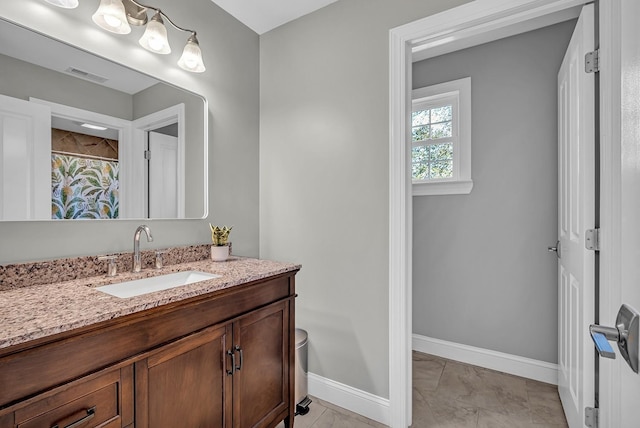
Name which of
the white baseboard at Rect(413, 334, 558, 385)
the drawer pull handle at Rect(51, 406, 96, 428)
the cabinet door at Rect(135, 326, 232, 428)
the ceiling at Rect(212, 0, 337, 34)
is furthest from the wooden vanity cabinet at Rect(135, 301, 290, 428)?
the ceiling at Rect(212, 0, 337, 34)

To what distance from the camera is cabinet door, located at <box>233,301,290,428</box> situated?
4.40 ft

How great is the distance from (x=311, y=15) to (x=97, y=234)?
1810 mm

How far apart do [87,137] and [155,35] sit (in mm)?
606

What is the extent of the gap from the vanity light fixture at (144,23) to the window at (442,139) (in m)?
1.71

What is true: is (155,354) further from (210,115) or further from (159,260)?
(210,115)

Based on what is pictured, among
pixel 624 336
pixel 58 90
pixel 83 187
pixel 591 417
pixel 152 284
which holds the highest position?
pixel 58 90

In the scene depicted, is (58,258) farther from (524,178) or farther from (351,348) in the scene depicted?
(524,178)

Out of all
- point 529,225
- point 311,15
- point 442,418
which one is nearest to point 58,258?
point 311,15

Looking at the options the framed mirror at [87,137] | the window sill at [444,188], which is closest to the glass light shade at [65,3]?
the framed mirror at [87,137]

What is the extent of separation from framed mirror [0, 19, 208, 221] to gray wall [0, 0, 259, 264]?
0.05 metres

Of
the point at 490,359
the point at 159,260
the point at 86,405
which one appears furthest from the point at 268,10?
the point at 490,359

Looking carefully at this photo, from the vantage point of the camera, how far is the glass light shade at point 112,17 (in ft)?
4.55

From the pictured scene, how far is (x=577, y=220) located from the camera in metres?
1.55

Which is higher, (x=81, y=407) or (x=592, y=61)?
(x=592, y=61)
